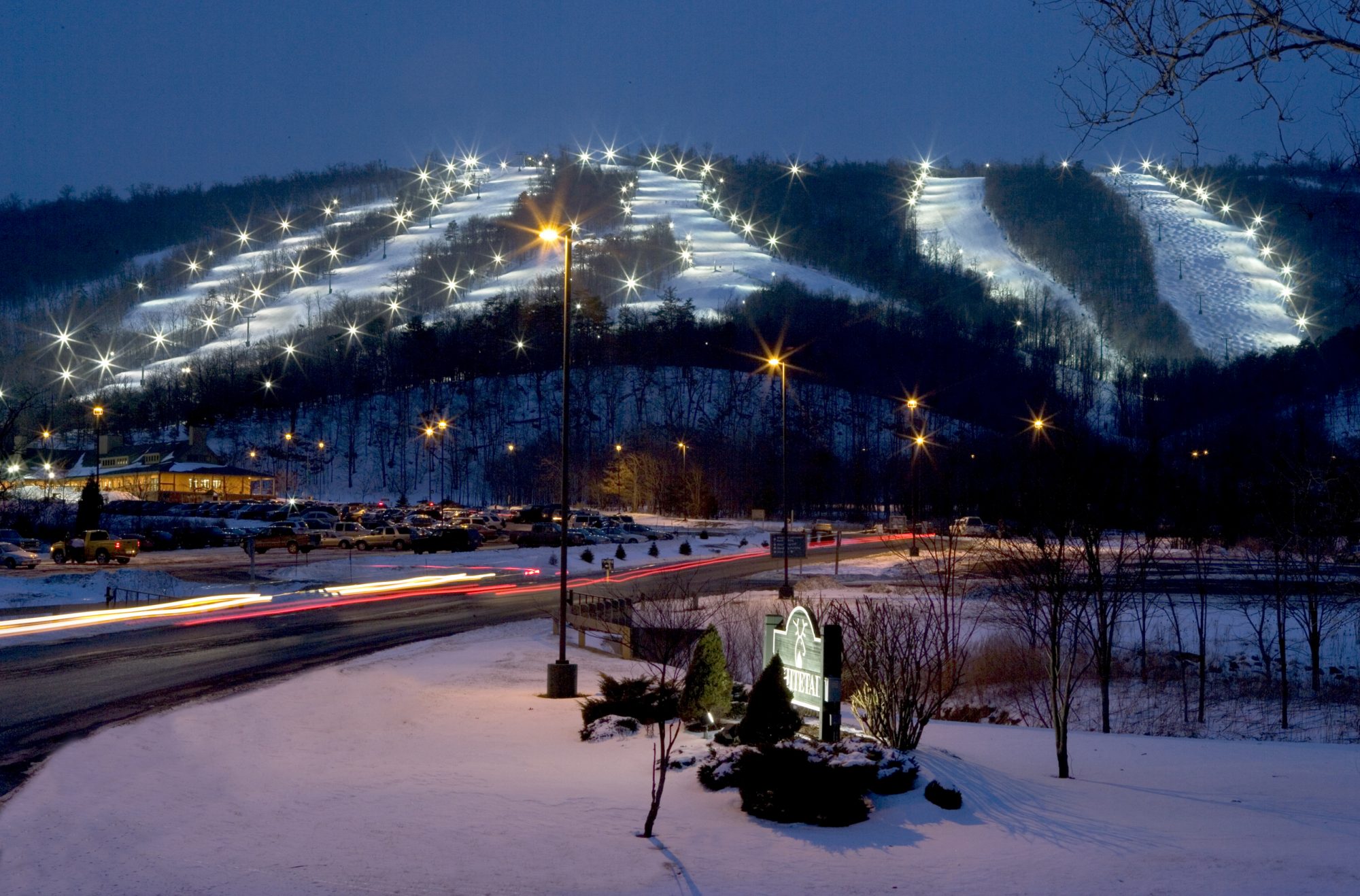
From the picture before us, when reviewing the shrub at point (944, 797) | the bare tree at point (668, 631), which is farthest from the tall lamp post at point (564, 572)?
the shrub at point (944, 797)

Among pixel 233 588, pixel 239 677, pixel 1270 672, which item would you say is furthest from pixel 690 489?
pixel 239 677

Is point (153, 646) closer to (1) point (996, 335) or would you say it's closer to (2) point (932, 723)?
(2) point (932, 723)

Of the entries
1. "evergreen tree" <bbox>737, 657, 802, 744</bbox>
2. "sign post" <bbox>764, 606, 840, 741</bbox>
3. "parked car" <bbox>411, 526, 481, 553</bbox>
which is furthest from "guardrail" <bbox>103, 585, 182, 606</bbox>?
"evergreen tree" <bbox>737, 657, 802, 744</bbox>

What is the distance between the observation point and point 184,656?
64.3 feet

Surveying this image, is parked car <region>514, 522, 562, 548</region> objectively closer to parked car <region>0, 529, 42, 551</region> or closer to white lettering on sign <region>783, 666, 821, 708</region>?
parked car <region>0, 529, 42, 551</region>

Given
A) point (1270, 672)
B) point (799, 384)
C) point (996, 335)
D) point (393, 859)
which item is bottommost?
point (1270, 672)

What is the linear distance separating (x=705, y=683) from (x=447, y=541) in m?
43.3

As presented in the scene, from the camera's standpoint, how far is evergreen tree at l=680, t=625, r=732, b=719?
1233cm

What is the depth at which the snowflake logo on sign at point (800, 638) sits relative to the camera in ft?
36.7

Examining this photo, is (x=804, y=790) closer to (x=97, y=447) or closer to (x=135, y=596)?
(x=135, y=596)

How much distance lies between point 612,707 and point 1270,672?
2055 centimetres

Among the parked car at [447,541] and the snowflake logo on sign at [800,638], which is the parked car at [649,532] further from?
the snowflake logo on sign at [800,638]

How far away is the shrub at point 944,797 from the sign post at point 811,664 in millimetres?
1254

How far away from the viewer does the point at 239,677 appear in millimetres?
17297
